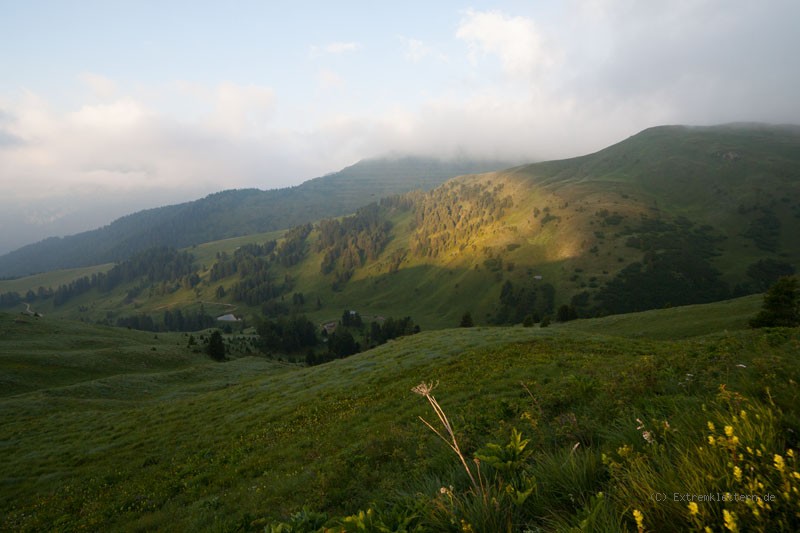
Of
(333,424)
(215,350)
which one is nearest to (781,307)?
(333,424)

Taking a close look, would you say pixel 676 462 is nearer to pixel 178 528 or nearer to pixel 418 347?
pixel 178 528

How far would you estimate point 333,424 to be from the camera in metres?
16.2

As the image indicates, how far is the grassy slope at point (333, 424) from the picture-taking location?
8.00m

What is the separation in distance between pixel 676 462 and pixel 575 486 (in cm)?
117

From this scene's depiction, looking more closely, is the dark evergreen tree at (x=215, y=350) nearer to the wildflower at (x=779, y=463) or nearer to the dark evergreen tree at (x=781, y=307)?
the wildflower at (x=779, y=463)

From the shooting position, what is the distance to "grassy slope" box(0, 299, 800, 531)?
7996mm

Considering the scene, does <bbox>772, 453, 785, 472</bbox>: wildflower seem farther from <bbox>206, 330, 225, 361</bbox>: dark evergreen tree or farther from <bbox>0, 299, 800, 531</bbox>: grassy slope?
<bbox>206, 330, 225, 361</bbox>: dark evergreen tree

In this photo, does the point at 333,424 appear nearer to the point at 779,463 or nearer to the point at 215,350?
the point at 779,463

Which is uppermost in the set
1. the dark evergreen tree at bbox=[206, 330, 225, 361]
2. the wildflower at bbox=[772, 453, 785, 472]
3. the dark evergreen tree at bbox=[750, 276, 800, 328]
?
the wildflower at bbox=[772, 453, 785, 472]

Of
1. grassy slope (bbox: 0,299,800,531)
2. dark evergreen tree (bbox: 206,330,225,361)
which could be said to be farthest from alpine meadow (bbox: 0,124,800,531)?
dark evergreen tree (bbox: 206,330,225,361)

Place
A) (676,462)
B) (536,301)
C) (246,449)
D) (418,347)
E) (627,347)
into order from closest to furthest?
1. (676,462)
2. (246,449)
3. (627,347)
4. (418,347)
5. (536,301)

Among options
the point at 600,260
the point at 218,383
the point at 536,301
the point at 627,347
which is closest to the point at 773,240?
the point at 600,260

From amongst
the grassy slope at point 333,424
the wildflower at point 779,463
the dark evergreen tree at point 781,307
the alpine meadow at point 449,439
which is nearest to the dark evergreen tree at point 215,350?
the alpine meadow at point 449,439

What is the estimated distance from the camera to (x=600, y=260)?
608 feet
